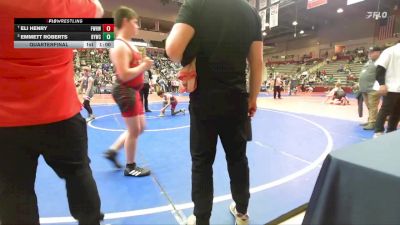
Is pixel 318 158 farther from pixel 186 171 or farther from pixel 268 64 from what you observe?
pixel 268 64

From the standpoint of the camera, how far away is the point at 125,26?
2.54m

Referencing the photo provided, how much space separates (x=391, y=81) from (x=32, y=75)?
14.7ft

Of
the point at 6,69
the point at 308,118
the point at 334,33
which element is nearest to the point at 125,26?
the point at 6,69

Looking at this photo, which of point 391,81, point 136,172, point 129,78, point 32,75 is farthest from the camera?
point 391,81

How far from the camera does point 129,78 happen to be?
2.49 meters

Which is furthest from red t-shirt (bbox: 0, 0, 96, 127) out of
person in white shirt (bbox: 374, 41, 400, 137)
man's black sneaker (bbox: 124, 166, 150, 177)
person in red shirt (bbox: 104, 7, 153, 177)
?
person in white shirt (bbox: 374, 41, 400, 137)

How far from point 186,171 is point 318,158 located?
179cm

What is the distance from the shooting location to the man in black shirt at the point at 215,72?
1.56m

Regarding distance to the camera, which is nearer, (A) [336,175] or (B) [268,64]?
(A) [336,175]

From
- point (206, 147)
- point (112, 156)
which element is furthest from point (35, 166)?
point (112, 156)

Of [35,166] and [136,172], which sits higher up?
[35,166]

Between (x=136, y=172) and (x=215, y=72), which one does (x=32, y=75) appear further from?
(x=136, y=172)
